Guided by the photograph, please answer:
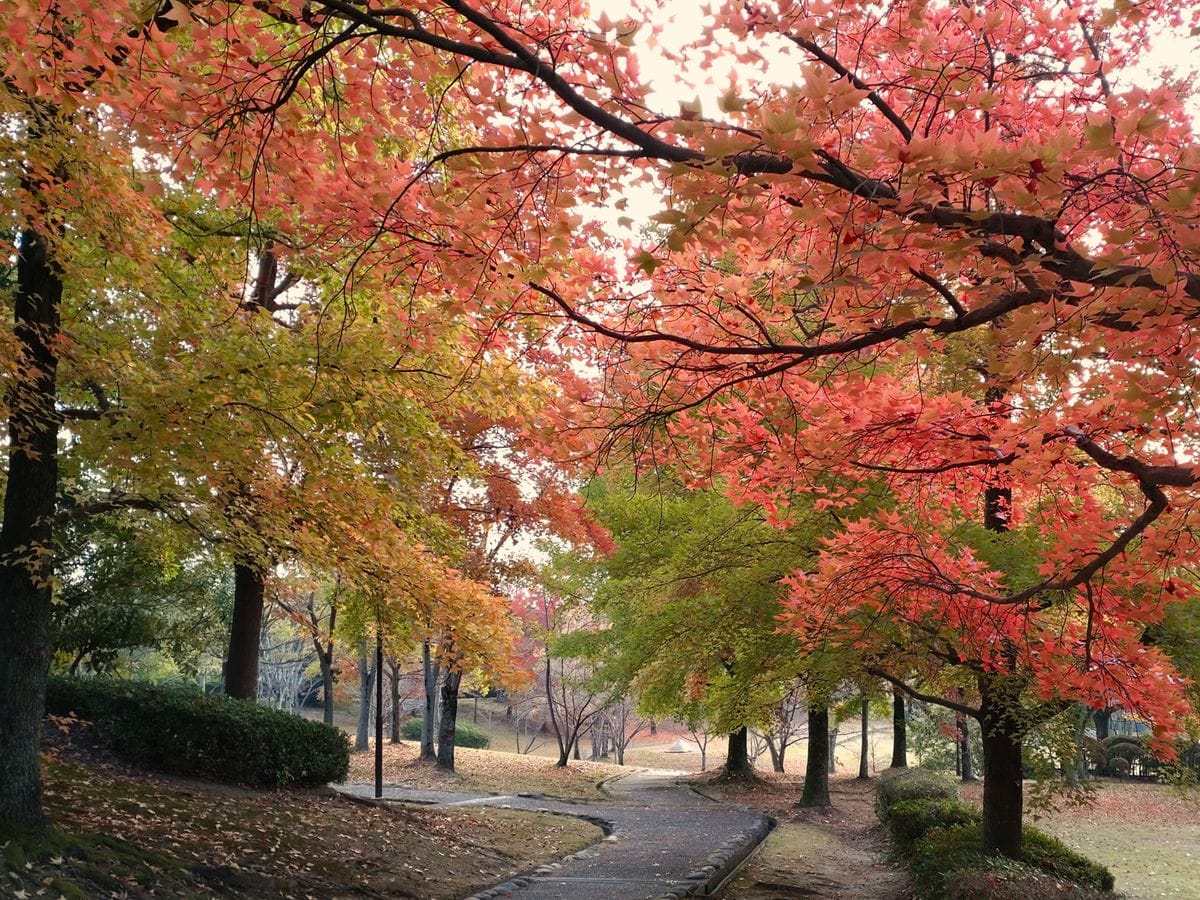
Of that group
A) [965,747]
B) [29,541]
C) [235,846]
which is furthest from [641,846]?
[965,747]

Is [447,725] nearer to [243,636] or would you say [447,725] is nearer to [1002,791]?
[243,636]

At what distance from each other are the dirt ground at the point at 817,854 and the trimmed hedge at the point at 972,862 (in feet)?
2.07

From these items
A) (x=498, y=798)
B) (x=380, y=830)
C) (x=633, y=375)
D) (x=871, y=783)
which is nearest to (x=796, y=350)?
(x=633, y=375)

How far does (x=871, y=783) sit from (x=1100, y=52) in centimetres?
Result: 2293

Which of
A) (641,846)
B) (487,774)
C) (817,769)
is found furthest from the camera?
(487,774)

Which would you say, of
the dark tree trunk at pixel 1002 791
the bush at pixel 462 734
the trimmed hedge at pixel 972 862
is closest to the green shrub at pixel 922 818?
the trimmed hedge at pixel 972 862

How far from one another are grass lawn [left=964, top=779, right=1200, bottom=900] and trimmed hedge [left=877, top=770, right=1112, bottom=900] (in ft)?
1.61

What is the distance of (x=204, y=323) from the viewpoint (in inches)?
269

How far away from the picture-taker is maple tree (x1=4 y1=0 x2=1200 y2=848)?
8.75 feet

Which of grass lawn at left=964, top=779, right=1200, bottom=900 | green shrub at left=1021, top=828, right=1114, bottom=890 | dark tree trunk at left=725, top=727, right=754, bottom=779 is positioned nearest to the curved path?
green shrub at left=1021, top=828, right=1114, bottom=890

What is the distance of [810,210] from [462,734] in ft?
128

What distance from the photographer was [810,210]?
264 cm

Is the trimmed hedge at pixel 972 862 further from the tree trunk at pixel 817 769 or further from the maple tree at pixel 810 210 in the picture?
the tree trunk at pixel 817 769

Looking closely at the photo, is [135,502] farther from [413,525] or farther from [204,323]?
[413,525]
